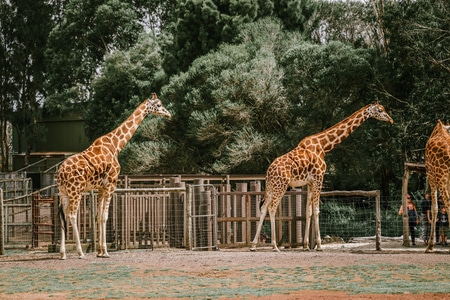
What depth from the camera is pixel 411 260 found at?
17984mm

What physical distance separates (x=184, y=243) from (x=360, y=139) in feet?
43.7

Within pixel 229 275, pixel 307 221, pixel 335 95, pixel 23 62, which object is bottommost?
pixel 229 275

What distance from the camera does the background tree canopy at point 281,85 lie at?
32.5 meters

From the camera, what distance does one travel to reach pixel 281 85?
35781 millimetres

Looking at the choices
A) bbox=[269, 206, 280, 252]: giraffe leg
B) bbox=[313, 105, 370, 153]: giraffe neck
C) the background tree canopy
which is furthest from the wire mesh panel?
the background tree canopy

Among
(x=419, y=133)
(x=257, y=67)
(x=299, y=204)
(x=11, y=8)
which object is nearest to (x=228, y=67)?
(x=257, y=67)

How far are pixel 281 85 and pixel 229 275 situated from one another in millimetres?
20611

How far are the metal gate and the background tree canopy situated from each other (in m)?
10.9

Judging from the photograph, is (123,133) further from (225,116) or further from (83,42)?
(83,42)

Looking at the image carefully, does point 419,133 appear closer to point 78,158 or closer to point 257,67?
point 257,67

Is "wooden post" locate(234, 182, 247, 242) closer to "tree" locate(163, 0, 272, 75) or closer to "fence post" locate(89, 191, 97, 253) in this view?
"fence post" locate(89, 191, 97, 253)

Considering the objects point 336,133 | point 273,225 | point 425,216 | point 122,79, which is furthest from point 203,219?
point 122,79

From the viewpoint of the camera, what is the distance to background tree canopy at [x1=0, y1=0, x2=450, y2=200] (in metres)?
32.5

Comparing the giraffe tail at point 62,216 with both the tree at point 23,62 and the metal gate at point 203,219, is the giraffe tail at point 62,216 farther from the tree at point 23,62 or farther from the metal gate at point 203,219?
the tree at point 23,62
